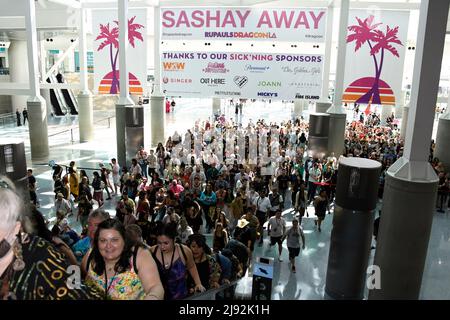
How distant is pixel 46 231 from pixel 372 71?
1583 cm

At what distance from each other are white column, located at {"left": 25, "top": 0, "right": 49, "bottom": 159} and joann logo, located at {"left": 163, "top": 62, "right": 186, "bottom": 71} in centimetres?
552

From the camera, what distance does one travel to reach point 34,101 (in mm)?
16703

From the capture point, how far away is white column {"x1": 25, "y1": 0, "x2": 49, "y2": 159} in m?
16.2

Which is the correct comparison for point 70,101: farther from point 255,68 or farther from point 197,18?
point 255,68

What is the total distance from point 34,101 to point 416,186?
1563cm

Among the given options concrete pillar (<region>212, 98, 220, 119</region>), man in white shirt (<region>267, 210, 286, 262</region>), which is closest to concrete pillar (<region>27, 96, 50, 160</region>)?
man in white shirt (<region>267, 210, 286, 262</region>)

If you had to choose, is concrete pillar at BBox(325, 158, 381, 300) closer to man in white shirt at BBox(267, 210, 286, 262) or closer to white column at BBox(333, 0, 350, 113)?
man in white shirt at BBox(267, 210, 286, 262)

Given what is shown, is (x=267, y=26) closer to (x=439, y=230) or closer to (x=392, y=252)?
(x=439, y=230)

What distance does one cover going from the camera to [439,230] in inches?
415

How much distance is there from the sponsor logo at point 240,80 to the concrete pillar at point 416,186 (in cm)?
1225

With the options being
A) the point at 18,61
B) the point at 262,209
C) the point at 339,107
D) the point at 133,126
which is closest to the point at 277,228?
the point at 262,209

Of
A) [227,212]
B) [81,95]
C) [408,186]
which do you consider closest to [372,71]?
[227,212]

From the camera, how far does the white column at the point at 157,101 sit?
755 inches

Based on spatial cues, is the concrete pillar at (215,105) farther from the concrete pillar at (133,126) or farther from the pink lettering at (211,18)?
the concrete pillar at (133,126)
